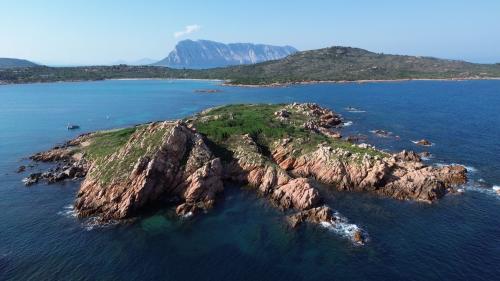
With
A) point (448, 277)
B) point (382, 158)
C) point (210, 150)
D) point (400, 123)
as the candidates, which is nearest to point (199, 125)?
point (210, 150)

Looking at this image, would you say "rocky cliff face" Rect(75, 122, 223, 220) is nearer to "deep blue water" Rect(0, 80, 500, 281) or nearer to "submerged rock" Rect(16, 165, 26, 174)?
"deep blue water" Rect(0, 80, 500, 281)

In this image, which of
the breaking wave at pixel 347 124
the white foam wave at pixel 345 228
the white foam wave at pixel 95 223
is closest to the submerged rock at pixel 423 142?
the breaking wave at pixel 347 124

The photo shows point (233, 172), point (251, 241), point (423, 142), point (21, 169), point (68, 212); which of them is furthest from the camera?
point (423, 142)

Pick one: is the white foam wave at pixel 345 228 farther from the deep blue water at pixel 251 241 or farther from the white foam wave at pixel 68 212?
the white foam wave at pixel 68 212

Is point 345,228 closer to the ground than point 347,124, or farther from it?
farther from it

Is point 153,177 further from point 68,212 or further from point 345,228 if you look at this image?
point 345,228

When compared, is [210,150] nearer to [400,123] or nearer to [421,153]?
[421,153]

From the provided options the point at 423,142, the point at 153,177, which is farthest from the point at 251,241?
A: the point at 423,142

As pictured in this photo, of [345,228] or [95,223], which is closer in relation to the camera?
[345,228]
